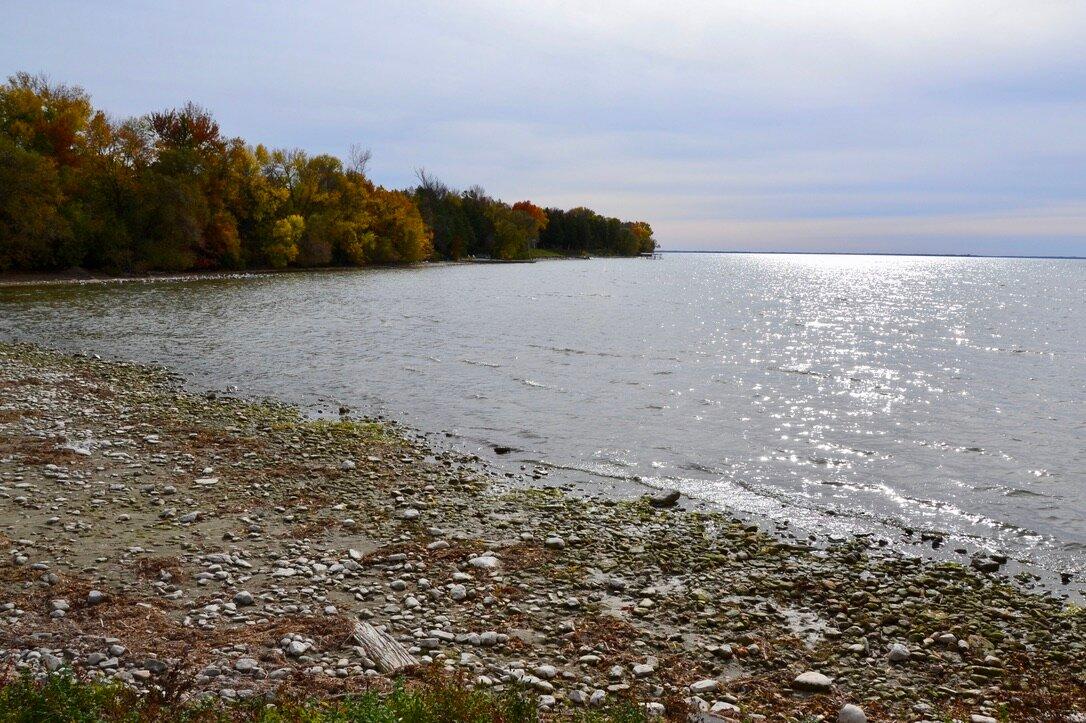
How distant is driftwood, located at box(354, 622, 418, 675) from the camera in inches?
296

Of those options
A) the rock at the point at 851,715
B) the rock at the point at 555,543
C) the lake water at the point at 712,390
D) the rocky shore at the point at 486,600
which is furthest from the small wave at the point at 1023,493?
the rock at the point at 851,715

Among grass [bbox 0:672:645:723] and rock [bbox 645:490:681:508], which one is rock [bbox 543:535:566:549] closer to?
rock [bbox 645:490:681:508]

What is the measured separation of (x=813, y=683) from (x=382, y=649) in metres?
4.60

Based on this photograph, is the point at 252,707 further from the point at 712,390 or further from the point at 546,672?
the point at 712,390

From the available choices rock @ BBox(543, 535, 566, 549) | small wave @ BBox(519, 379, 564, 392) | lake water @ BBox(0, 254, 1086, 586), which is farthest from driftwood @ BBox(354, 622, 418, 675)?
small wave @ BBox(519, 379, 564, 392)

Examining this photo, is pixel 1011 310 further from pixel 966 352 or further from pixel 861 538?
pixel 861 538

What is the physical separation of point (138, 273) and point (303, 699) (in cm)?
9010

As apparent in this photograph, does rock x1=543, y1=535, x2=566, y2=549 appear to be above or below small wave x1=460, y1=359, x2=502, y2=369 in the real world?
below

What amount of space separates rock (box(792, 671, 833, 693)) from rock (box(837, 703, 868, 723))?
0.50 meters

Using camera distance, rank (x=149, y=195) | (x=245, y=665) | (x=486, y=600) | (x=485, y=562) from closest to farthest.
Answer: (x=245, y=665)
(x=486, y=600)
(x=485, y=562)
(x=149, y=195)

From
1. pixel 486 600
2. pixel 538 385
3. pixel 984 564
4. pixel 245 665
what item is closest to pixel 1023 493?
pixel 984 564

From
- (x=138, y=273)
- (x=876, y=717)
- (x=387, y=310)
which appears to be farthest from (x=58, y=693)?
(x=138, y=273)

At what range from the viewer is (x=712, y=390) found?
2800 cm

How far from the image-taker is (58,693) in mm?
5727
